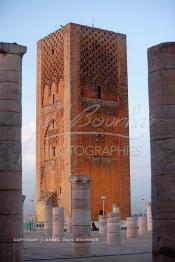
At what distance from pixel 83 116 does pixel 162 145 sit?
22613 mm

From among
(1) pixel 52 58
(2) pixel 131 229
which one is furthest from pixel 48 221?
(1) pixel 52 58

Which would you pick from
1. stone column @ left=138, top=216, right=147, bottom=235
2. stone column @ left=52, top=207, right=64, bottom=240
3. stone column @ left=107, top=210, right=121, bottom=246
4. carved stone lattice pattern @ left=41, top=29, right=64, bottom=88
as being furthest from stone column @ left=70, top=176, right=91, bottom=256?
carved stone lattice pattern @ left=41, top=29, right=64, bottom=88

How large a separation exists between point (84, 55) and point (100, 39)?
57.7 inches

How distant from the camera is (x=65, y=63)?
2844cm

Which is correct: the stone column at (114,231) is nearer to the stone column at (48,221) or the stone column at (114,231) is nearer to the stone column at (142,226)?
the stone column at (48,221)

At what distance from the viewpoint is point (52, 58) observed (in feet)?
98.1

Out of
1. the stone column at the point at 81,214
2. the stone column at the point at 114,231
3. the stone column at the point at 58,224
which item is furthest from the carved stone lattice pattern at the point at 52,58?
the stone column at the point at 81,214

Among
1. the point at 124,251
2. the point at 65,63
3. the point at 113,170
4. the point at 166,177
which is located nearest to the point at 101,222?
the point at 124,251

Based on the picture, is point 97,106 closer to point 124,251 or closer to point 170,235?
point 124,251

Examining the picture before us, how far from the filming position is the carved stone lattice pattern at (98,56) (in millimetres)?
28531

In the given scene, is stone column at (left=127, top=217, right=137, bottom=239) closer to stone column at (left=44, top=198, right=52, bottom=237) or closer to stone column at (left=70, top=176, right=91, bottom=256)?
stone column at (left=44, top=198, right=52, bottom=237)

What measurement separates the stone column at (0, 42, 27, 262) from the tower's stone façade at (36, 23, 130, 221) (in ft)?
65.0

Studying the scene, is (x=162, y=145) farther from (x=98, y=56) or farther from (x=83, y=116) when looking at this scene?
(x=98, y=56)

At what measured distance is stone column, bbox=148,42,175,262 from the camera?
5688 mm
